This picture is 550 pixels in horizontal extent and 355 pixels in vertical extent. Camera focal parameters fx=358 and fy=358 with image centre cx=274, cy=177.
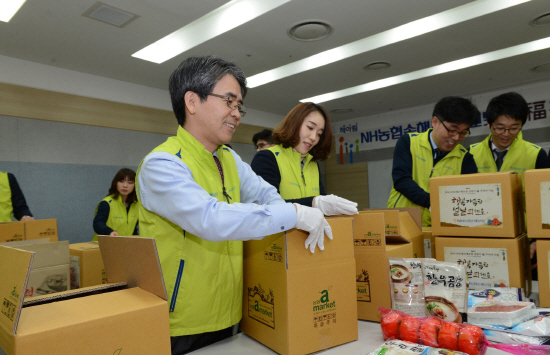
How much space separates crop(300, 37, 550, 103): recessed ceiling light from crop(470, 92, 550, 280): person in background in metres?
2.53

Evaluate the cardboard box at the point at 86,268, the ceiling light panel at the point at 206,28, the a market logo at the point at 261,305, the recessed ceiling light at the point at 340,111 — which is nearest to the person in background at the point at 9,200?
the cardboard box at the point at 86,268

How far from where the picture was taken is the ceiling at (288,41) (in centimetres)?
327

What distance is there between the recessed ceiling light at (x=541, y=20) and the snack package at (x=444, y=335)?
3834 millimetres

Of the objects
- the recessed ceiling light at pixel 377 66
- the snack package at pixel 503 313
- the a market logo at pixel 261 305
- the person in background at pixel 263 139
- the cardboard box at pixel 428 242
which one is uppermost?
the recessed ceiling light at pixel 377 66

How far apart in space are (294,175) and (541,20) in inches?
139

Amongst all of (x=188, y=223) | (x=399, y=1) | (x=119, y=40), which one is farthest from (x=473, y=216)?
(x=119, y=40)

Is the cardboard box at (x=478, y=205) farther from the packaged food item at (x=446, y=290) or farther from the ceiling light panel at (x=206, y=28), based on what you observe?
the ceiling light panel at (x=206, y=28)

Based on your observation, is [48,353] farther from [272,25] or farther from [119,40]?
[119,40]

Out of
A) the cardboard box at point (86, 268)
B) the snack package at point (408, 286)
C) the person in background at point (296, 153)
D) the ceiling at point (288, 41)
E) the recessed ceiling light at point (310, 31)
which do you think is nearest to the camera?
the snack package at point (408, 286)

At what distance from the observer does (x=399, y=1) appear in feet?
10.5

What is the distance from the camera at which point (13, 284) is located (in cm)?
63

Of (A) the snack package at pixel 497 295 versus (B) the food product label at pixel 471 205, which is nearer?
(A) the snack package at pixel 497 295

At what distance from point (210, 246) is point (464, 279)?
79 centimetres

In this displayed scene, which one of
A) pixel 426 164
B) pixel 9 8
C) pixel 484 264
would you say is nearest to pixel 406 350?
pixel 484 264
